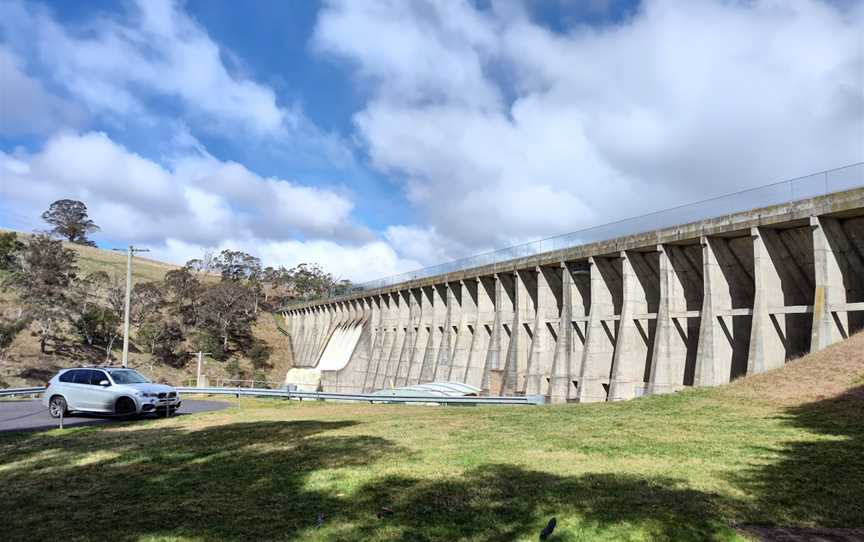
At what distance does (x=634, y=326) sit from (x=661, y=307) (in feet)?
8.79

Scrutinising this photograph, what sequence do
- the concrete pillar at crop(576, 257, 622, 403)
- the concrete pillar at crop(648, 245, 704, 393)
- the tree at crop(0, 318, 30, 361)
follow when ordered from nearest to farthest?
the concrete pillar at crop(648, 245, 704, 393)
the concrete pillar at crop(576, 257, 622, 403)
the tree at crop(0, 318, 30, 361)

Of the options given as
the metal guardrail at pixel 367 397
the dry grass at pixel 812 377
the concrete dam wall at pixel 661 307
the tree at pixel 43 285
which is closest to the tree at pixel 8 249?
the tree at pixel 43 285

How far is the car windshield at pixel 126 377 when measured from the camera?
19766mm

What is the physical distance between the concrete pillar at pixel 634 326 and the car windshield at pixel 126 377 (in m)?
20.4

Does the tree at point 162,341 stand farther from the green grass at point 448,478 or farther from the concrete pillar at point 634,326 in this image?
the green grass at point 448,478

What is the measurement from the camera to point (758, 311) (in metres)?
23.2

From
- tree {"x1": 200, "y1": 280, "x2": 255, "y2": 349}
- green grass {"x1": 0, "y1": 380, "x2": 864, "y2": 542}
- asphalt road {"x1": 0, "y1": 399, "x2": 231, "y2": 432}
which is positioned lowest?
asphalt road {"x1": 0, "y1": 399, "x2": 231, "y2": 432}

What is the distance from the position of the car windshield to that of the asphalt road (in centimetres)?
121

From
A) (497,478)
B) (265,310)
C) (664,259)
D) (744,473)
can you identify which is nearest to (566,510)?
(497,478)

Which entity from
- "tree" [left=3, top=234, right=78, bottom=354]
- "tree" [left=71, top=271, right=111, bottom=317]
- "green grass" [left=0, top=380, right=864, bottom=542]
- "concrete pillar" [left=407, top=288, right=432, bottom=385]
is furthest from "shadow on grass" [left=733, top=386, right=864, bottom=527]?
"tree" [left=71, top=271, right=111, bottom=317]

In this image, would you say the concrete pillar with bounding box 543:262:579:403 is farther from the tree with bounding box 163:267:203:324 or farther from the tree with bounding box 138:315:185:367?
the tree with bounding box 163:267:203:324

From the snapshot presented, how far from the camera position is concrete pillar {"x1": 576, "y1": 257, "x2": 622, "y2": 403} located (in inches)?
1219

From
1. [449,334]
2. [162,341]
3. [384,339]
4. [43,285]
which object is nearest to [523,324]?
[449,334]

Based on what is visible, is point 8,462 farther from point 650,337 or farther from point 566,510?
point 650,337
